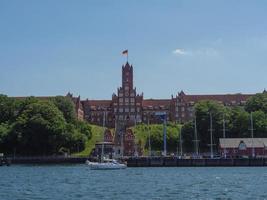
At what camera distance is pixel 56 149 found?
142 m

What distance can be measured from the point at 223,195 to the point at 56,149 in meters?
94.3

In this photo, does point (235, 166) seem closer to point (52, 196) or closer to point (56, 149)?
point (56, 149)

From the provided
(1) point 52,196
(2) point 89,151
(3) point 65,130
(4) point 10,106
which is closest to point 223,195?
(1) point 52,196

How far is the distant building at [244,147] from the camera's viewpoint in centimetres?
13725

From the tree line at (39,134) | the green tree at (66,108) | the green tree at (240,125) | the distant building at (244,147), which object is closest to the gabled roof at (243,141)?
the distant building at (244,147)

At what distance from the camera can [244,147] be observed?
13738cm

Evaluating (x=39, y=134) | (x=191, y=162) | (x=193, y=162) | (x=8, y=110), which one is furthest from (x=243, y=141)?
(x=8, y=110)

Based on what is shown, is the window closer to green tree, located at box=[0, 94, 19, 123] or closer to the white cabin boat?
the white cabin boat

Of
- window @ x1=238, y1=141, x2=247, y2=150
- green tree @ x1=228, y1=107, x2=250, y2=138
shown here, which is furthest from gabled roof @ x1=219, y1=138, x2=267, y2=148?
green tree @ x1=228, y1=107, x2=250, y2=138

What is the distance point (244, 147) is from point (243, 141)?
145 cm

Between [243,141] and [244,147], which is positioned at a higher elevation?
[243,141]

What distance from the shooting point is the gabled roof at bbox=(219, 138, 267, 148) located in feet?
451

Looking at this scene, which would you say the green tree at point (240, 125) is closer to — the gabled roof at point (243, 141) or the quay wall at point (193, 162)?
the gabled roof at point (243, 141)

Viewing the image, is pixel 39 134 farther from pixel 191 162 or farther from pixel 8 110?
pixel 191 162
